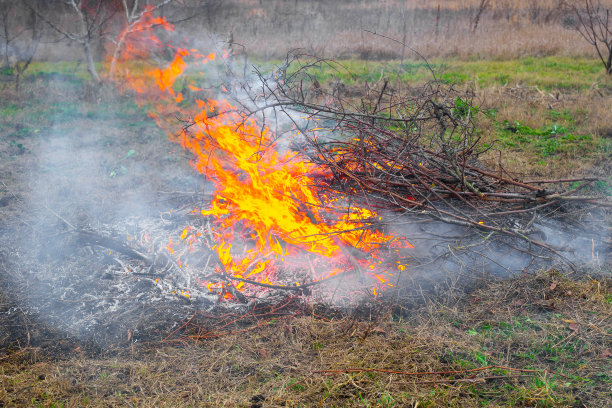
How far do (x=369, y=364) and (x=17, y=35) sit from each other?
1540 cm

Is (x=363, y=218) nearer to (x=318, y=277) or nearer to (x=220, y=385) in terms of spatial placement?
(x=318, y=277)

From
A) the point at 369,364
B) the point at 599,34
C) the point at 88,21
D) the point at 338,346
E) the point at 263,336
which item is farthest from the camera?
the point at 599,34

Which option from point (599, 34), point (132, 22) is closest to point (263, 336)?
point (132, 22)

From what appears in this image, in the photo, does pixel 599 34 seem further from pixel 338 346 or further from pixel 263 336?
pixel 263 336

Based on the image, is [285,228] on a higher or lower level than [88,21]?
lower

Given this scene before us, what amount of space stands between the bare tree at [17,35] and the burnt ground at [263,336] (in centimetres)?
1020

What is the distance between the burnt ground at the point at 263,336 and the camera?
3014 mm

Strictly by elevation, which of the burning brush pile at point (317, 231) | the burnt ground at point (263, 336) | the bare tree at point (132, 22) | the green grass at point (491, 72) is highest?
the bare tree at point (132, 22)

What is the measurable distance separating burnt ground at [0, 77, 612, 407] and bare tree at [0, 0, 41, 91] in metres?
10.2

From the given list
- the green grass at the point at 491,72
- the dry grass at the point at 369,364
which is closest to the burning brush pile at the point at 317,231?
the dry grass at the point at 369,364

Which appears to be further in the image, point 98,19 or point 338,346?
point 98,19

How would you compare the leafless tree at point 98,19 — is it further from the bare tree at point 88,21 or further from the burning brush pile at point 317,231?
the burning brush pile at point 317,231

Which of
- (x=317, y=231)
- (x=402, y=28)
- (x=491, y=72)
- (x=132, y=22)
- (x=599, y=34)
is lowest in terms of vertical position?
(x=317, y=231)

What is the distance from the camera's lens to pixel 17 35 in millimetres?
13633
